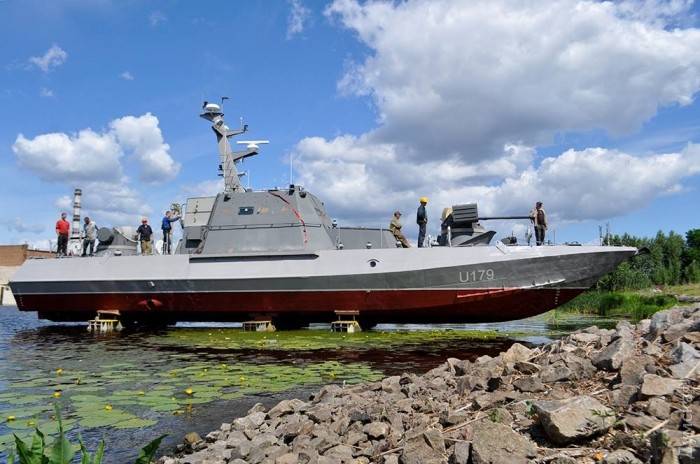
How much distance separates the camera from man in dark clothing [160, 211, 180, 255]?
1995 cm

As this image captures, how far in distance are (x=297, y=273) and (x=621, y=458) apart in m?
14.0

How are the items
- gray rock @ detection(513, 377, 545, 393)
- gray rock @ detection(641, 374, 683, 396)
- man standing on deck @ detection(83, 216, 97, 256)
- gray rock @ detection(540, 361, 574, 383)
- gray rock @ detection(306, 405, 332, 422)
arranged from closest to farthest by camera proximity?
gray rock @ detection(641, 374, 683, 396) < gray rock @ detection(513, 377, 545, 393) < gray rock @ detection(540, 361, 574, 383) < gray rock @ detection(306, 405, 332, 422) < man standing on deck @ detection(83, 216, 97, 256)

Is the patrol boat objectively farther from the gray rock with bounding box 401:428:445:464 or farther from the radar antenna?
the gray rock with bounding box 401:428:445:464

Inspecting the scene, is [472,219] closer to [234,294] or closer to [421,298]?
[421,298]

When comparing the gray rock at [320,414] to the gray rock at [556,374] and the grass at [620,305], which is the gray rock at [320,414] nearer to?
the gray rock at [556,374]

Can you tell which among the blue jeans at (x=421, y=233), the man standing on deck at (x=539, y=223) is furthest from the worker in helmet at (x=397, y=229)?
the man standing on deck at (x=539, y=223)

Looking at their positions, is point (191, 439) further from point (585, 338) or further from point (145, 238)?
point (145, 238)

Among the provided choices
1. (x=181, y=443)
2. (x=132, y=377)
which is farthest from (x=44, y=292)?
(x=181, y=443)

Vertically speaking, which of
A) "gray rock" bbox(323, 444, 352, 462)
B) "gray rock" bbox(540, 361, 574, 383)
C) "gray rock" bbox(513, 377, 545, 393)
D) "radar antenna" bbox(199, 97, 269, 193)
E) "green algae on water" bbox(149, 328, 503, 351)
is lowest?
"green algae on water" bbox(149, 328, 503, 351)

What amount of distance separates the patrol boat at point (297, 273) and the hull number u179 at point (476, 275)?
0.12ft

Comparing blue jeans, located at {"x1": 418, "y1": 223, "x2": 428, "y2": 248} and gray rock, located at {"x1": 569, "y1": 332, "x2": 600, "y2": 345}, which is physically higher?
blue jeans, located at {"x1": 418, "y1": 223, "x2": 428, "y2": 248}

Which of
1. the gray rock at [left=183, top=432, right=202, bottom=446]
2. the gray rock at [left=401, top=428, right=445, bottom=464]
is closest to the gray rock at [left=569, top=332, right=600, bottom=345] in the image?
the gray rock at [left=401, top=428, right=445, bottom=464]

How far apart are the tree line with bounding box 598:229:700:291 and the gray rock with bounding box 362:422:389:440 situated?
1410cm

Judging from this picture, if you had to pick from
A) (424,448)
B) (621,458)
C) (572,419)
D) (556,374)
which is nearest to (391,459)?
(424,448)
